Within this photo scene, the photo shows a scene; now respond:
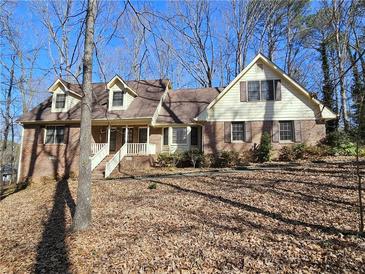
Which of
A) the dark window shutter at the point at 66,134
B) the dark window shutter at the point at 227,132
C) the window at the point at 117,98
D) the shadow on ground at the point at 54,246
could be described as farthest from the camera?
the window at the point at 117,98

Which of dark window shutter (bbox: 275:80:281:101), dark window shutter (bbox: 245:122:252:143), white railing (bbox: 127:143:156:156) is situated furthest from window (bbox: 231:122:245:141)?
white railing (bbox: 127:143:156:156)

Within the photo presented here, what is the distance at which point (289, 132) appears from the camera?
16.2m

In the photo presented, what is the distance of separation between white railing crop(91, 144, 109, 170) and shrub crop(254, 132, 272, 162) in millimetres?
9521

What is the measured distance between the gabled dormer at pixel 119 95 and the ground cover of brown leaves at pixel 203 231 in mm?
9942

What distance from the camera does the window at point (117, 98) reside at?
19016 mm

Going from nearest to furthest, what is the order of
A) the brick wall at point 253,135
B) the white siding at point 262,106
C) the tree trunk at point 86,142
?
the tree trunk at point 86,142 < the brick wall at point 253,135 < the white siding at point 262,106

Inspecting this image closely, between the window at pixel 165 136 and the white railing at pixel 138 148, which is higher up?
the window at pixel 165 136

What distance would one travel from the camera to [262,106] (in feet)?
54.2

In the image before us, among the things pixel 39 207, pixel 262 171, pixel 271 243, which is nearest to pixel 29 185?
pixel 39 207

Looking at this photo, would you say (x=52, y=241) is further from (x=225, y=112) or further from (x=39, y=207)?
(x=225, y=112)

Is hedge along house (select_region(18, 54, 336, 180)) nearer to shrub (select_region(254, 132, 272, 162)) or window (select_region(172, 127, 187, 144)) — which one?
window (select_region(172, 127, 187, 144))

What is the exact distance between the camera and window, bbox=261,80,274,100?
16.5 metres

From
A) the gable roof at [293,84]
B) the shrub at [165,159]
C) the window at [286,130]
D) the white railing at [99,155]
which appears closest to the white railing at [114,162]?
the white railing at [99,155]

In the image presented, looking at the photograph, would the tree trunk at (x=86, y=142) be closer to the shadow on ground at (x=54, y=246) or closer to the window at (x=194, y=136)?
the shadow on ground at (x=54, y=246)
